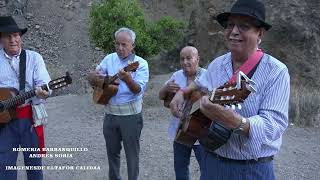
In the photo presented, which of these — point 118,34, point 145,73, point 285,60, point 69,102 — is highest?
point 118,34

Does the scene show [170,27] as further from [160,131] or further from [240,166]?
[240,166]

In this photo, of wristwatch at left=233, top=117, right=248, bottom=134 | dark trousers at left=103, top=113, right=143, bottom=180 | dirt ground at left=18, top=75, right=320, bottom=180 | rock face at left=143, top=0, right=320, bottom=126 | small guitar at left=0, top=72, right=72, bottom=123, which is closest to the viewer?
wristwatch at left=233, top=117, right=248, bottom=134

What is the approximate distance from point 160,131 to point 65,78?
3844 millimetres

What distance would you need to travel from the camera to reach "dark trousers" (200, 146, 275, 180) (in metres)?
3.10

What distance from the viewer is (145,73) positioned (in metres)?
5.34

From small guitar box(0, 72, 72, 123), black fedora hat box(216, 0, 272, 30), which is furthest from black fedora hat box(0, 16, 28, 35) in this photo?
black fedora hat box(216, 0, 272, 30)

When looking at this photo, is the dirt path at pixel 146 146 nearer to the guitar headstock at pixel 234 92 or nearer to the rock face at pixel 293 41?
the rock face at pixel 293 41

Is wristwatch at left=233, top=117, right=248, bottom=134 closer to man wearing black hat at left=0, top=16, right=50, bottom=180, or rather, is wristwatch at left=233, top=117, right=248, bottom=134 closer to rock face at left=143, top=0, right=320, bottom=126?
man wearing black hat at left=0, top=16, right=50, bottom=180

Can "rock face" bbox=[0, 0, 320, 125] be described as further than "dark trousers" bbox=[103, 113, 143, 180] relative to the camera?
Yes

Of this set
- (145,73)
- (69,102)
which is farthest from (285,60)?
(145,73)

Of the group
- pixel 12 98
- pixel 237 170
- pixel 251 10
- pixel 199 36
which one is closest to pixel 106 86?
pixel 12 98

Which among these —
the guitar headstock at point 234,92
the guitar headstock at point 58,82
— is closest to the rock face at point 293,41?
the guitar headstock at point 58,82

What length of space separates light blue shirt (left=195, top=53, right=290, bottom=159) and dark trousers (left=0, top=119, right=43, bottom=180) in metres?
2.55

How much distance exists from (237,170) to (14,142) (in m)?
2.73
